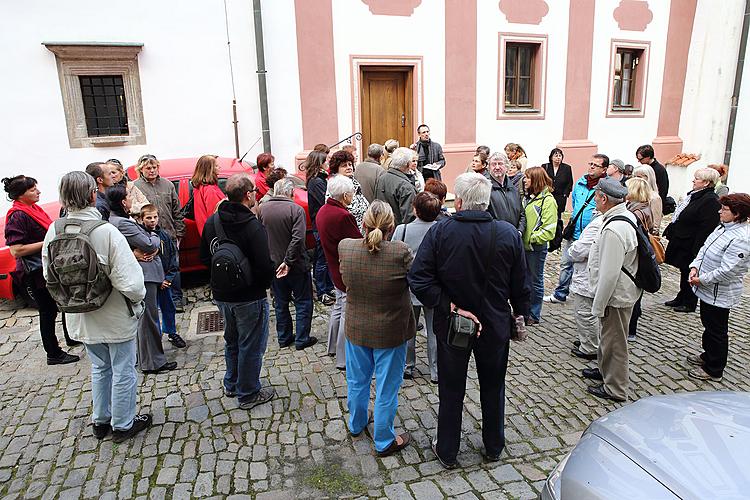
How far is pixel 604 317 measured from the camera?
4199 millimetres

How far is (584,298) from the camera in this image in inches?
195

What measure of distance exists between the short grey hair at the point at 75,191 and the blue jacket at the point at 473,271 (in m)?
2.10

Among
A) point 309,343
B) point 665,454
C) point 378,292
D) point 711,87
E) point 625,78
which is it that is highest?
point 625,78

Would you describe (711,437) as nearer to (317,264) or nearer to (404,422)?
(404,422)

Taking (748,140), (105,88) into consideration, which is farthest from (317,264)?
(748,140)

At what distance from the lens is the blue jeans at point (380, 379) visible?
345 centimetres

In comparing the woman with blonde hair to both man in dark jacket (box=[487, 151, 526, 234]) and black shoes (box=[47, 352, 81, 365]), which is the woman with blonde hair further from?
black shoes (box=[47, 352, 81, 365])

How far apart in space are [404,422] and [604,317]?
1791 millimetres

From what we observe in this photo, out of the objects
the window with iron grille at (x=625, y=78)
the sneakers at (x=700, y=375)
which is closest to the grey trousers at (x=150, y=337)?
the sneakers at (x=700, y=375)

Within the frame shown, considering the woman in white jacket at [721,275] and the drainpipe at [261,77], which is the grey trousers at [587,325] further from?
the drainpipe at [261,77]

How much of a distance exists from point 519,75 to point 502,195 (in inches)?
327

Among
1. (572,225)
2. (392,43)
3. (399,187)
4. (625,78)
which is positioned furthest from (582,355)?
(625,78)

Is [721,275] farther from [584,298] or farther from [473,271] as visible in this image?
[473,271]

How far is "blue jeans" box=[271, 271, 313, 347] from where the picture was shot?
5113 millimetres
